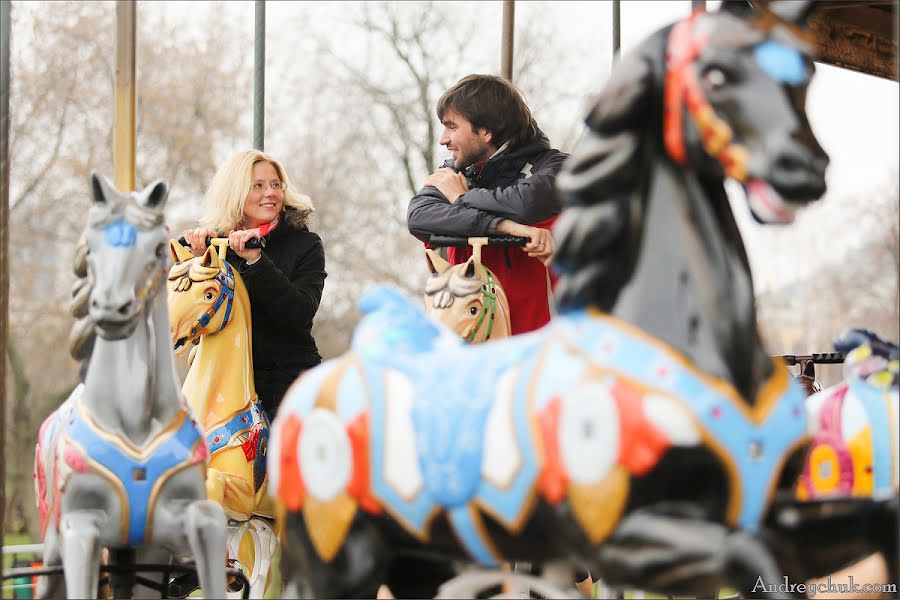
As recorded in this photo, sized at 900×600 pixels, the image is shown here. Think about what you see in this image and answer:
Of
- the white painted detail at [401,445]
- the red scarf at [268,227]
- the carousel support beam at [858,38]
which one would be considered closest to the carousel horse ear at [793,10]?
the white painted detail at [401,445]

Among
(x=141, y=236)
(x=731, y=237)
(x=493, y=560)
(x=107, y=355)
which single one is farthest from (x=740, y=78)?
(x=107, y=355)

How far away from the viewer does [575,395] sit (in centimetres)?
231

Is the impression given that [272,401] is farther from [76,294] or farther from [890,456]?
[890,456]

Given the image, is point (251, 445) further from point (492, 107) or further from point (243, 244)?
point (492, 107)

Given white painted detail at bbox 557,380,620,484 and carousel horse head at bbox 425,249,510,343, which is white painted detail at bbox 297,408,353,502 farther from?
carousel horse head at bbox 425,249,510,343

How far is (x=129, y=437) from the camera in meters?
3.17

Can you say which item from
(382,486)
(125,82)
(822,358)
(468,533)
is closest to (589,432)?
(468,533)

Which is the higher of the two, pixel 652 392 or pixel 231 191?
pixel 231 191

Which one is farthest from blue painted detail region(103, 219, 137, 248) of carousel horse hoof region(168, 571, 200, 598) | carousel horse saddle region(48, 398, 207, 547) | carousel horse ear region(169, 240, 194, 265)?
carousel horse hoof region(168, 571, 200, 598)

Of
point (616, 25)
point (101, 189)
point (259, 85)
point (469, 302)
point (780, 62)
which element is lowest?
point (469, 302)

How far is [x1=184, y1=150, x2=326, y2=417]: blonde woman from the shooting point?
186 inches

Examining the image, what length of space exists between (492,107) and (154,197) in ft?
5.16

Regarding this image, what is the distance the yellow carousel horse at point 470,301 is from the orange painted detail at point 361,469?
1.35 m

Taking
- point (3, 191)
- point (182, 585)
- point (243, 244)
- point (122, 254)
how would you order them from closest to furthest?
point (3, 191), point (122, 254), point (243, 244), point (182, 585)
